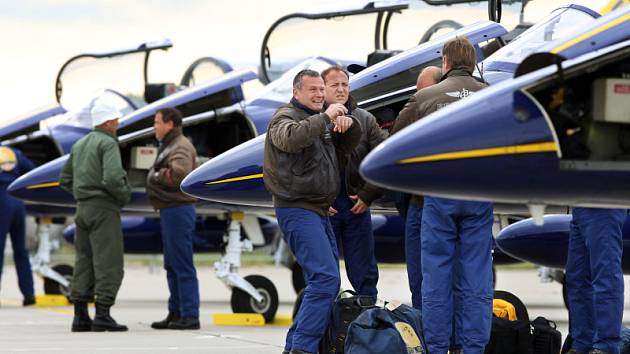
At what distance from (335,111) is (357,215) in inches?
42.9

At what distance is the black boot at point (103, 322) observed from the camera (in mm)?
11594

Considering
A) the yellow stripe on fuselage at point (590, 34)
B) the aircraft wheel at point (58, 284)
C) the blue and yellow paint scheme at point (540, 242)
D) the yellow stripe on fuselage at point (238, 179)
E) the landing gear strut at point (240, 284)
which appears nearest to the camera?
the yellow stripe on fuselage at point (590, 34)

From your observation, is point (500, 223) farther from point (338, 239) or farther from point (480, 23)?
point (338, 239)

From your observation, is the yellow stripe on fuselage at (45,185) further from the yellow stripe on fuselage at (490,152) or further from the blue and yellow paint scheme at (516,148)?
the yellow stripe on fuselage at (490,152)

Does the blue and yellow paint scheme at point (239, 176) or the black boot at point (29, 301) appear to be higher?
the blue and yellow paint scheme at point (239, 176)

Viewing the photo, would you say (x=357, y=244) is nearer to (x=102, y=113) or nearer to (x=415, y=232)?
(x=415, y=232)

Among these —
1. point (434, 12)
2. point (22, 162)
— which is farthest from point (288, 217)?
point (22, 162)

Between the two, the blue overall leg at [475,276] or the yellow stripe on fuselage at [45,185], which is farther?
the yellow stripe on fuselage at [45,185]

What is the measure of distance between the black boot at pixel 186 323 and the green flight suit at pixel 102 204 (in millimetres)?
622

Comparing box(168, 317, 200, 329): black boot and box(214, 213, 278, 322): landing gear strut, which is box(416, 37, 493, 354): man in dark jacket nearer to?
→ box(168, 317, 200, 329): black boot

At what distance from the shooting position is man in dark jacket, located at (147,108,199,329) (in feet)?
38.3

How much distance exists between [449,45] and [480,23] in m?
2.87

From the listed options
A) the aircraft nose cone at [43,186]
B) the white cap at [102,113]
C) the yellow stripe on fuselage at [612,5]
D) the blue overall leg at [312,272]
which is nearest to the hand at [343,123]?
the blue overall leg at [312,272]

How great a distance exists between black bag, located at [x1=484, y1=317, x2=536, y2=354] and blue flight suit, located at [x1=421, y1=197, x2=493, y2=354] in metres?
0.48
